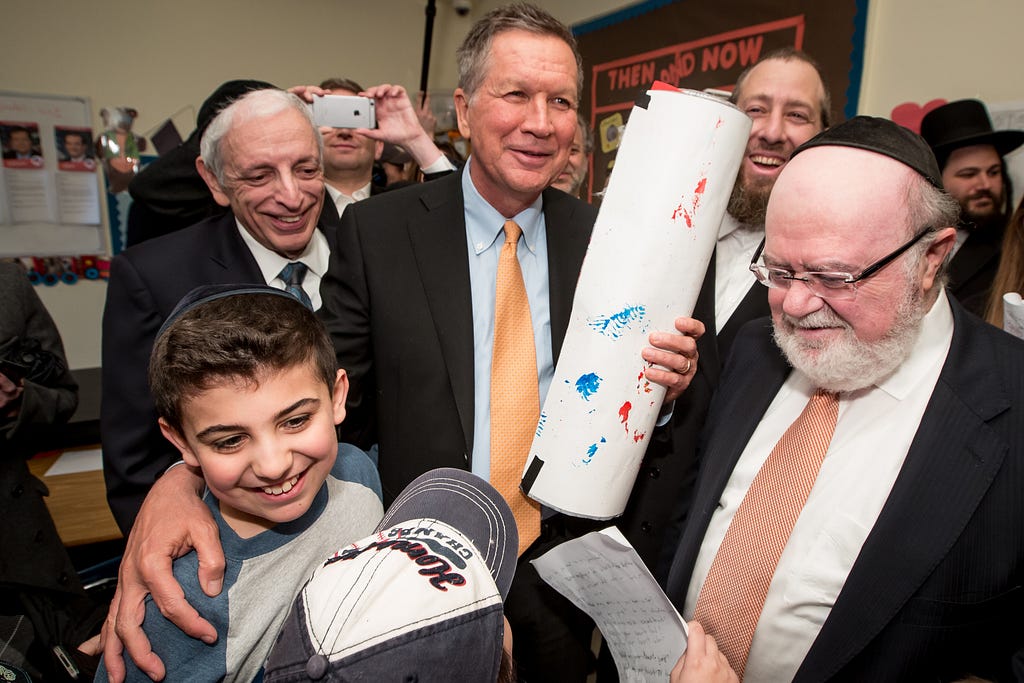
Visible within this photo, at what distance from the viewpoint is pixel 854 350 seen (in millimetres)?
1109

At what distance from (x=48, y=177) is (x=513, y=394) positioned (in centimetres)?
432

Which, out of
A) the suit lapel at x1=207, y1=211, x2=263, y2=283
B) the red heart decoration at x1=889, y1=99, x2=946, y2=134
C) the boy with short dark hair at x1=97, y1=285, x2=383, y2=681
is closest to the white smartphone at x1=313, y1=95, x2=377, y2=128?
the suit lapel at x1=207, y1=211, x2=263, y2=283

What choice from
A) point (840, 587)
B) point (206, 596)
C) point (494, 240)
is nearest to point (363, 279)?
point (494, 240)

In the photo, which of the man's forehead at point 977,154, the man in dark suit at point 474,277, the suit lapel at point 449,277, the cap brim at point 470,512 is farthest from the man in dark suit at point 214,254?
the man's forehead at point 977,154

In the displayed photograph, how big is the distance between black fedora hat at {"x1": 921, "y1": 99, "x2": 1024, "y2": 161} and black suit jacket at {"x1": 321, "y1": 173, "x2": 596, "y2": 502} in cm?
171

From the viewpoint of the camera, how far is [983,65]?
2312mm

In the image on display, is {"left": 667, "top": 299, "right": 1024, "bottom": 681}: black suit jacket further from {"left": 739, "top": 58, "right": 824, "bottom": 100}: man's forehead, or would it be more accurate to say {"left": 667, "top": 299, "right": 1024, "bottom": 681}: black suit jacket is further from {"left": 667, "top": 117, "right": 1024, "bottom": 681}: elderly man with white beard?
{"left": 739, "top": 58, "right": 824, "bottom": 100}: man's forehead

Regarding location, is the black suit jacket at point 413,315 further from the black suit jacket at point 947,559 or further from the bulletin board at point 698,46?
the bulletin board at point 698,46

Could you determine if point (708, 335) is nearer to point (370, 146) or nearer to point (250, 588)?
point (250, 588)

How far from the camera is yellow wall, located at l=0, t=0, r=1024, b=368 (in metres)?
3.84

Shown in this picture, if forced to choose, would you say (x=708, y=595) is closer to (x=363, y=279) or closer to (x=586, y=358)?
(x=586, y=358)

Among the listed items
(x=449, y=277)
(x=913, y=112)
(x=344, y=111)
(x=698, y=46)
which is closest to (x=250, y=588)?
(x=449, y=277)

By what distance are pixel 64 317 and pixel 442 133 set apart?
290 cm

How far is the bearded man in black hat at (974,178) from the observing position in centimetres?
219
